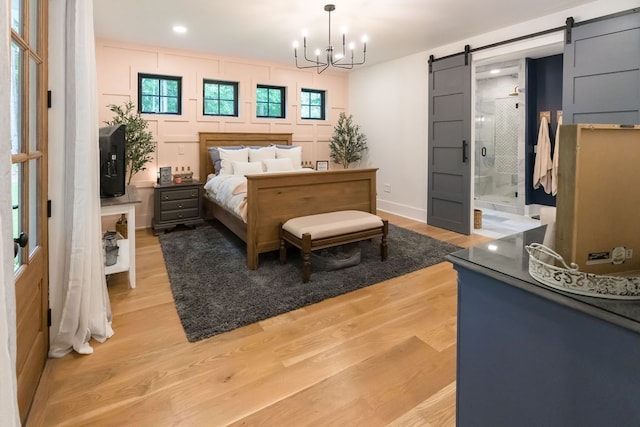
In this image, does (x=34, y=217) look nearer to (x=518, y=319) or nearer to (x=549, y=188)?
(x=518, y=319)

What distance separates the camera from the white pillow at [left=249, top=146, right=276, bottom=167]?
5277 mm

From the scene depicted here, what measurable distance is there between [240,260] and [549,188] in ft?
15.8

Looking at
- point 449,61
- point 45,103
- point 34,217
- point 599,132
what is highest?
point 449,61

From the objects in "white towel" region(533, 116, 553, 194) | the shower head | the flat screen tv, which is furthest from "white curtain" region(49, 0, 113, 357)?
the shower head

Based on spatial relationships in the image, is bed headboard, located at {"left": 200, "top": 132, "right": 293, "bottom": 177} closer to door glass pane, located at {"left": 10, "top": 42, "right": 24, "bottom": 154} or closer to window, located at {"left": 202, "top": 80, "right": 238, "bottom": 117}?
window, located at {"left": 202, "top": 80, "right": 238, "bottom": 117}

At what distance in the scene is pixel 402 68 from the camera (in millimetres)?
5543

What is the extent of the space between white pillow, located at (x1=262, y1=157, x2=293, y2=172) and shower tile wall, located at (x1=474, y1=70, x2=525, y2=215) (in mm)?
3897

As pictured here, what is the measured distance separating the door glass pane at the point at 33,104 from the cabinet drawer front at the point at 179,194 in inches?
119

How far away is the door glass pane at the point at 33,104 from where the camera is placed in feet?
5.54

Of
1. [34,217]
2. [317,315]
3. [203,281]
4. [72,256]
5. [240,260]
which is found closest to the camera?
[34,217]

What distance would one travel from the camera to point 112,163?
2.98 meters

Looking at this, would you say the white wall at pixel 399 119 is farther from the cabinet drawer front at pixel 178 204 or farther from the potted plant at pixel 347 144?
the cabinet drawer front at pixel 178 204

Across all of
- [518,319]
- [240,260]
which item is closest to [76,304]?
[240,260]

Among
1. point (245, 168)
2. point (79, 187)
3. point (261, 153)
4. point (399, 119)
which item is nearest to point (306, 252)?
point (79, 187)
